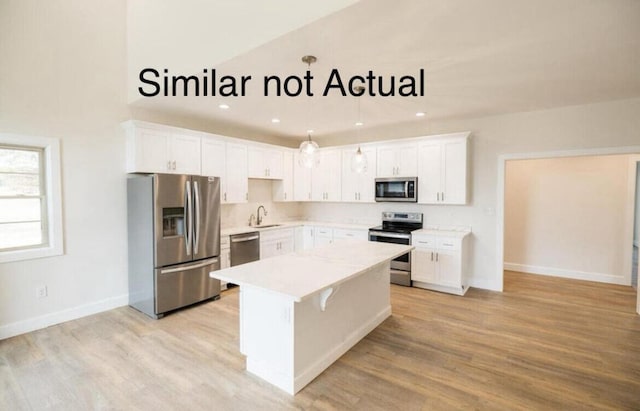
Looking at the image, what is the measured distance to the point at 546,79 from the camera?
3.14 metres

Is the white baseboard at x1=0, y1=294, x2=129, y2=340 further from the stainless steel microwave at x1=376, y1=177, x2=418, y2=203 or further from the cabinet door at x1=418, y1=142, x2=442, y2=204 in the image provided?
the cabinet door at x1=418, y1=142, x2=442, y2=204

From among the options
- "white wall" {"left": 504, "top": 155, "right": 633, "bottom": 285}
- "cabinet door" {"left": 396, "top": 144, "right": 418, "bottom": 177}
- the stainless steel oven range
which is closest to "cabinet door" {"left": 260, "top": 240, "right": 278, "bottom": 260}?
the stainless steel oven range

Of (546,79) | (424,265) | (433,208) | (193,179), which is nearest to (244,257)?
(193,179)

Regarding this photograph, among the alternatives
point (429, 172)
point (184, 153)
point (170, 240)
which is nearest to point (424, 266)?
point (429, 172)

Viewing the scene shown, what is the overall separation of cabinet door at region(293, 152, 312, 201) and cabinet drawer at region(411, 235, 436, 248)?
2.34m

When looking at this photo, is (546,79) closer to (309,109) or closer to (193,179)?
(309,109)

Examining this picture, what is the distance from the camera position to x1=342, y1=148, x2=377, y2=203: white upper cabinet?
18.0 feet

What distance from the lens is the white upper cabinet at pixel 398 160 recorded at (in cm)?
505

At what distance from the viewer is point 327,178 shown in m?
6.04

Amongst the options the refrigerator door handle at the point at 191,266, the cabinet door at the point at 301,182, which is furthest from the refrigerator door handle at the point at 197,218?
the cabinet door at the point at 301,182

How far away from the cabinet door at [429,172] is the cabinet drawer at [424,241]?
0.63 metres

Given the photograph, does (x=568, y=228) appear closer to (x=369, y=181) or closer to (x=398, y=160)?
(x=398, y=160)

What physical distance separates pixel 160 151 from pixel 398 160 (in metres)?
3.60

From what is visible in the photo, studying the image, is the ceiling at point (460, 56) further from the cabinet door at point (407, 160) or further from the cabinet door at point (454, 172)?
the cabinet door at point (407, 160)
